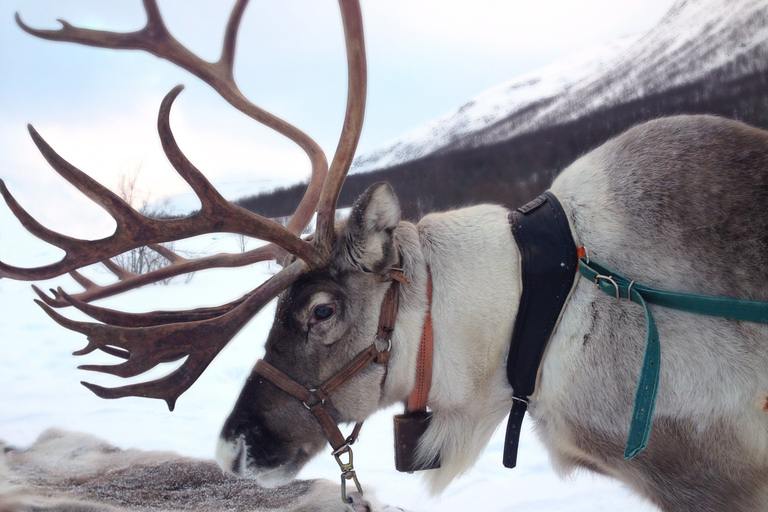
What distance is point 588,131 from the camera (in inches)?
188

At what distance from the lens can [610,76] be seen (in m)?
5.59

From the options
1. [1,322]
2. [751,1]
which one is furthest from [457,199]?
[1,322]

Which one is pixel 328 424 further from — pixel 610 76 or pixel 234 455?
pixel 610 76

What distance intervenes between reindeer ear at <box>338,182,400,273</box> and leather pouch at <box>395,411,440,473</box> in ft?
1.94

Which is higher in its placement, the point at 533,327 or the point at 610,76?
the point at 610,76

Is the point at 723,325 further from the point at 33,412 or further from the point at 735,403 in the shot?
the point at 33,412

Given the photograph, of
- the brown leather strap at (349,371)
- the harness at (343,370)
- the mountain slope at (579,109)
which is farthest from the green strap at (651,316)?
the mountain slope at (579,109)

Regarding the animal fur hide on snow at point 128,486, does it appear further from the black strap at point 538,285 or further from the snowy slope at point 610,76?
the snowy slope at point 610,76

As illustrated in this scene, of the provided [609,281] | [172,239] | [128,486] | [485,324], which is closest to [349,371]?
[485,324]

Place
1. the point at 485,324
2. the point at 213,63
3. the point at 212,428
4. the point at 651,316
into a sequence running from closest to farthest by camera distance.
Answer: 1. the point at 651,316
2. the point at 485,324
3. the point at 213,63
4. the point at 212,428

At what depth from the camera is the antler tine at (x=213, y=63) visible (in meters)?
2.14

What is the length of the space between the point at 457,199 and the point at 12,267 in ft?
14.3

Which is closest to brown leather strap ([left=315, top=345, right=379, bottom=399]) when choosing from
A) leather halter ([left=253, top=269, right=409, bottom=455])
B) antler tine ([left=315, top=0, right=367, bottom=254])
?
leather halter ([left=253, top=269, right=409, bottom=455])

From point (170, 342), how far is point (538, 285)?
127 centimetres
